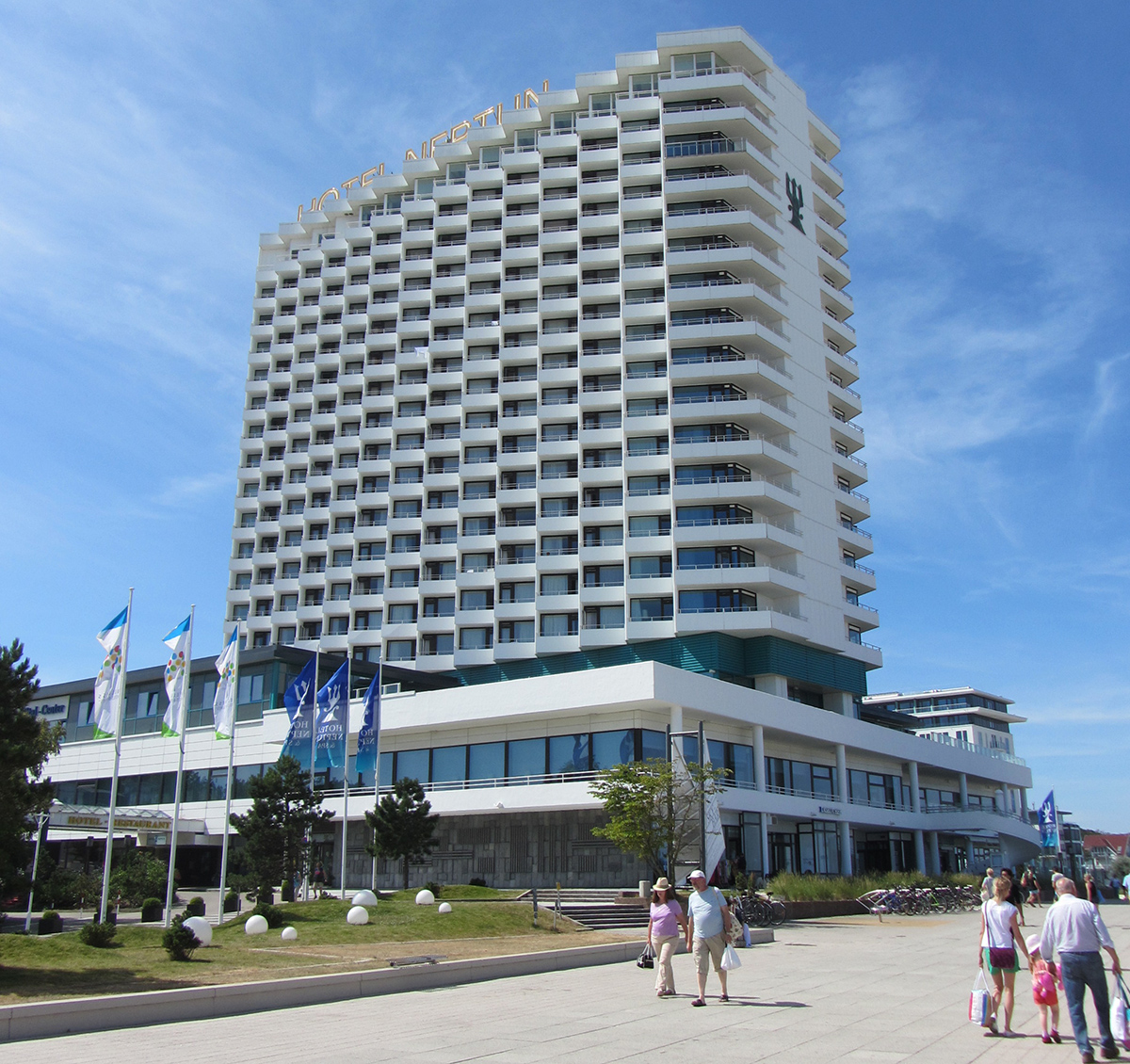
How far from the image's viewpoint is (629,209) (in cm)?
7531

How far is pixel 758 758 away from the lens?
5328 cm

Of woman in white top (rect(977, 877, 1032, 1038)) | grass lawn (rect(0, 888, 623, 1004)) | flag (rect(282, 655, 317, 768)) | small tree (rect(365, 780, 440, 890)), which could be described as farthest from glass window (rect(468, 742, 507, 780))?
woman in white top (rect(977, 877, 1032, 1038))

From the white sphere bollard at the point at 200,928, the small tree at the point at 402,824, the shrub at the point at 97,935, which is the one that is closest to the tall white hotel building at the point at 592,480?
the small tree at the point at 402,824

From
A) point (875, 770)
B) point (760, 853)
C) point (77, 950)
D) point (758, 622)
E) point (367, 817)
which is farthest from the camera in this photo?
point (875, 770)

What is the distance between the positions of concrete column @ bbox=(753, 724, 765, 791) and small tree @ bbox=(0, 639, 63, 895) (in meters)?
37.8

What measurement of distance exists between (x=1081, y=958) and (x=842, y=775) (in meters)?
50.0

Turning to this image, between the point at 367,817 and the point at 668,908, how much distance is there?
2984cm

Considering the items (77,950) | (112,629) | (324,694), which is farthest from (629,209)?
(77,950)

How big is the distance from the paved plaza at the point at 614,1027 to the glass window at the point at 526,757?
29924 mm

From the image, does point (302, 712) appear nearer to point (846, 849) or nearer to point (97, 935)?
point (97, 935)

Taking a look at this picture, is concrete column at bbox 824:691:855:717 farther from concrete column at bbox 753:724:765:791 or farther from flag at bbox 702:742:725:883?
flag at bbox 702:742:725:883

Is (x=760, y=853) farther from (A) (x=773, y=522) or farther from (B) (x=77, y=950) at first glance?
(B) (x=77, y=950)

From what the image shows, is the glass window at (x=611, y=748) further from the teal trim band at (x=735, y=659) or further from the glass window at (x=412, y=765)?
the glass window at (x=412, y=765)

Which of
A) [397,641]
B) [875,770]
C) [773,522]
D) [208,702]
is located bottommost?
[875,770]
